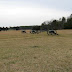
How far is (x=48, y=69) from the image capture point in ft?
19.5

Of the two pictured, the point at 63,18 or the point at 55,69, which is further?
the point at 63,18

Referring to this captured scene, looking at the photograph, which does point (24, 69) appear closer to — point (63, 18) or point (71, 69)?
point (71, 69)

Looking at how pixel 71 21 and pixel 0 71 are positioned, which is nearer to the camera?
pixel 0 71

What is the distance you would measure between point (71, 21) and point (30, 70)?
263ft

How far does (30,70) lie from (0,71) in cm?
122

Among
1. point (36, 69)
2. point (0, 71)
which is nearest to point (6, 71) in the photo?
point (0, 71)

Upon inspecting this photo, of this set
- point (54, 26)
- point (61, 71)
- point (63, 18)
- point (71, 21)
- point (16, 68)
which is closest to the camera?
point (61, 71)

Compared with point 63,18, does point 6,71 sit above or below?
below

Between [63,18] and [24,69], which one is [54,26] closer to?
[63,18]

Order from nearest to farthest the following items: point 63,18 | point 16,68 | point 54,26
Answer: point 16,68 → point 54,26 → point 63,18

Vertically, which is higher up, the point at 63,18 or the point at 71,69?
the point at 63,18

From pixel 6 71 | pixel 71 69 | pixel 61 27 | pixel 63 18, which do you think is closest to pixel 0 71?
pixel 6 71

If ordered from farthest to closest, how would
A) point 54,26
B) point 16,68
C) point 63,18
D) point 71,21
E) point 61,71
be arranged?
point 63,18, point 54,26, point 71,21, point 16,68, point 61,71

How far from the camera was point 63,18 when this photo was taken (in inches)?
4080
